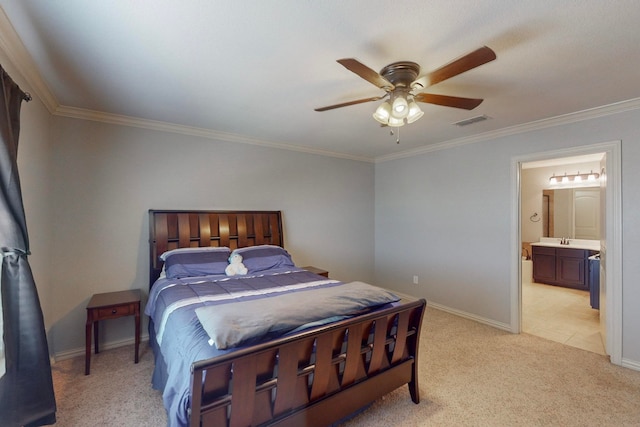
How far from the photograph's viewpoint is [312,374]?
1.62 m

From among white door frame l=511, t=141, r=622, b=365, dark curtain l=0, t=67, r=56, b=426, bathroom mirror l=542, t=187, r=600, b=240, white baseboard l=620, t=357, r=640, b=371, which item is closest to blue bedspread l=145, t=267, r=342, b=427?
dark curtain l=0, t=67, r=56, b=426

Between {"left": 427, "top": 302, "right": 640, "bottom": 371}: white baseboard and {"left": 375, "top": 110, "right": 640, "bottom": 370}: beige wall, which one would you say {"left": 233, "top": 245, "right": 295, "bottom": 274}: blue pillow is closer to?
{"left": 375, "top": 110, "right": 640, "bottom": 370}: beige wall

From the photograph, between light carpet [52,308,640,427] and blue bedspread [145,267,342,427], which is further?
light carpet [52,308,640,427]

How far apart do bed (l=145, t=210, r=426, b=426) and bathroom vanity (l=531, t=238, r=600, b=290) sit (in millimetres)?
4999

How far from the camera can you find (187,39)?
173 centimetres

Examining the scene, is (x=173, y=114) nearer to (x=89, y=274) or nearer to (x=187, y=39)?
(x=187, y=39)

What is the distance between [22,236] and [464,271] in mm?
4398

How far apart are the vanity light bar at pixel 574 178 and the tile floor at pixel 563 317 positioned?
206 centimetres

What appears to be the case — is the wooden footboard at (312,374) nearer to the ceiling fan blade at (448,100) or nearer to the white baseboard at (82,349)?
the ceiling fan blade at (448,100)

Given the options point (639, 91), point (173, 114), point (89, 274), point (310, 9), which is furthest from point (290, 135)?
point (639, 91)

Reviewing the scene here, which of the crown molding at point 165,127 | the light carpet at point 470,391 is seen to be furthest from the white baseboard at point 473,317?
the crown molding at point 165,127

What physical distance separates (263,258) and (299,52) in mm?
2274

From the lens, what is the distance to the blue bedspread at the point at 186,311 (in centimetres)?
146

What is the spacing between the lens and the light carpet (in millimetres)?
2006
